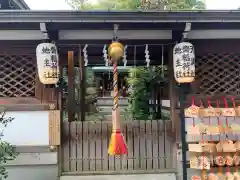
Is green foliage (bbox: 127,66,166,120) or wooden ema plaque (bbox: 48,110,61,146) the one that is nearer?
wooden ema plaque (bbox: 48,110,61,146)

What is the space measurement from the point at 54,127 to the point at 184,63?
3.07 meters

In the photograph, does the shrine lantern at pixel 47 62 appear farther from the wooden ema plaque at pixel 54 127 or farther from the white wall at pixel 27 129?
the white wall at pixel 27 129

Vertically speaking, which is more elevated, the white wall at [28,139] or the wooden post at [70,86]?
the wooden post at [70,86]

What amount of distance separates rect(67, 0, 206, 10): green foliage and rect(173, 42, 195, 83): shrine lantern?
9289 millimetres

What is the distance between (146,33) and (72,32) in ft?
5.15

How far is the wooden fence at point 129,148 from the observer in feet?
23.5

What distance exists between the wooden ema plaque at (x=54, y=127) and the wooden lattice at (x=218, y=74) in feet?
10.4

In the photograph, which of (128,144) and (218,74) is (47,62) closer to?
(128,144)

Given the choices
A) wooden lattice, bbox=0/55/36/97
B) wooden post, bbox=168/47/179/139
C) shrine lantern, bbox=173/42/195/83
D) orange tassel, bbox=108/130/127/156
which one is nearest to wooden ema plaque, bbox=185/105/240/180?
wooden post, bbox=168/47/179/139

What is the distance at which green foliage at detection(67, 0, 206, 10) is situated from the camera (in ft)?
56.5

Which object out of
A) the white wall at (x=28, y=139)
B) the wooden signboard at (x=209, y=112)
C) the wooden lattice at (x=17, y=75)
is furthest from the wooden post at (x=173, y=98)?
the wooden lattice at (x=17, y=75)

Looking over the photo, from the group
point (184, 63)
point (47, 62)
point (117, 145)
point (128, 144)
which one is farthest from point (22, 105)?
point (184, 63)

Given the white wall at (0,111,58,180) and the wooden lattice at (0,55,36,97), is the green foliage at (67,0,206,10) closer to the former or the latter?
the wooden lattice at (0,55,36,97)

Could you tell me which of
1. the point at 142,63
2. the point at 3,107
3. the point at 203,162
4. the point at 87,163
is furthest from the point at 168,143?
the point at 3,107
